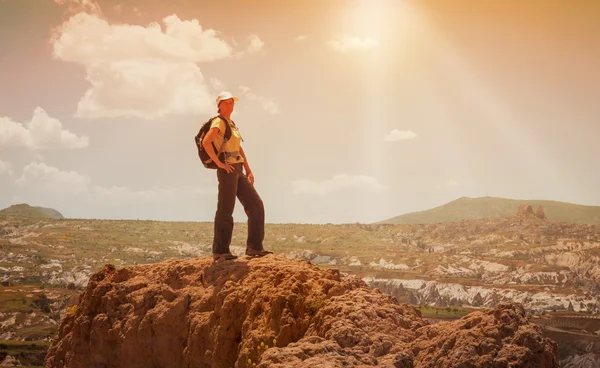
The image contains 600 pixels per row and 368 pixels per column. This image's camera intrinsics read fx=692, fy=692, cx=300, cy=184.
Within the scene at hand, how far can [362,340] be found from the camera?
28.7 ft

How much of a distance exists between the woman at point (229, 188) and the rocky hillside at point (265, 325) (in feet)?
2.84

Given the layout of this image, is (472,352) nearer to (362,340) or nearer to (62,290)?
(362,340)

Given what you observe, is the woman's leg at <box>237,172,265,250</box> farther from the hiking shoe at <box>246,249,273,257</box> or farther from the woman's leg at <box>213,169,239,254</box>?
the woman's leg at <box>213,169,239,254</box>

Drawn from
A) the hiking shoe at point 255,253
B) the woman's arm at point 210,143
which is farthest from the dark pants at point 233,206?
the woman's arm at point 210,143

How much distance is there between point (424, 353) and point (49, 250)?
16538 centimetres

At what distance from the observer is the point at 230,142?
44.3 feet

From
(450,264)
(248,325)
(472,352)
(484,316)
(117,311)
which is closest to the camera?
(472,352)

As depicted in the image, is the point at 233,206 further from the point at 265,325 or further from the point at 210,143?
the point at 265,325

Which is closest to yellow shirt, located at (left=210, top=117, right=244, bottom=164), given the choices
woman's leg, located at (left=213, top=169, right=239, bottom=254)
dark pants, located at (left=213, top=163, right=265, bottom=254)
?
dark pants, located at (left=213, top=163, right=265, bottom=254)

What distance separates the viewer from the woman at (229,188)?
13.2m

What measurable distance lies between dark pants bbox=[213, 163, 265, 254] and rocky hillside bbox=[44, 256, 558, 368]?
2.61ft

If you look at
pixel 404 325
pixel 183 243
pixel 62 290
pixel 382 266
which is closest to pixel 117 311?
pixel 404 325

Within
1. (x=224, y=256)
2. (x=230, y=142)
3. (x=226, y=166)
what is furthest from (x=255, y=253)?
(x=230, y=142)

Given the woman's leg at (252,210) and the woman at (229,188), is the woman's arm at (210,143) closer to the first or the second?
the woman at (229,188)
